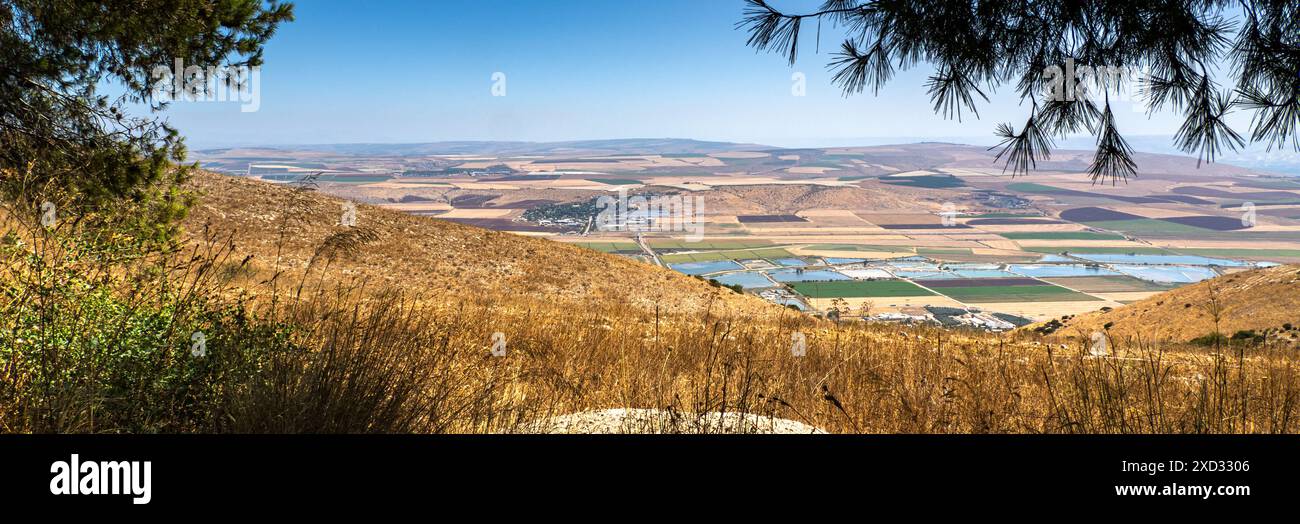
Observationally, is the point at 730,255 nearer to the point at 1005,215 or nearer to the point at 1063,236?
the point at 1063,236

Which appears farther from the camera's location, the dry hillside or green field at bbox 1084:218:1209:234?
green field at bbox 1084:218:1209:234

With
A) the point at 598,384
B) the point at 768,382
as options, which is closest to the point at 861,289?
the point at 768,382

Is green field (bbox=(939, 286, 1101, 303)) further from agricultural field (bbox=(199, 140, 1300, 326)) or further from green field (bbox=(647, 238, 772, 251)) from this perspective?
green field (bbox=(647, 238, 772, 251))

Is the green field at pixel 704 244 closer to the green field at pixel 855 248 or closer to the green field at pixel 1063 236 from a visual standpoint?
the green field at pixel 855 248

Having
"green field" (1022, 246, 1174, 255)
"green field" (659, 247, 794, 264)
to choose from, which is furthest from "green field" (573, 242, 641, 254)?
"green field" (1022, 246, 1174, 255)

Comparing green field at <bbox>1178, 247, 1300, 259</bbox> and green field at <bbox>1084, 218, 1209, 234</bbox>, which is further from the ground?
green field at <bbox>1084, 218, 1209, 234</bbox>

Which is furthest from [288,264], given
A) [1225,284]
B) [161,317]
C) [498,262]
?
[1225,284]
